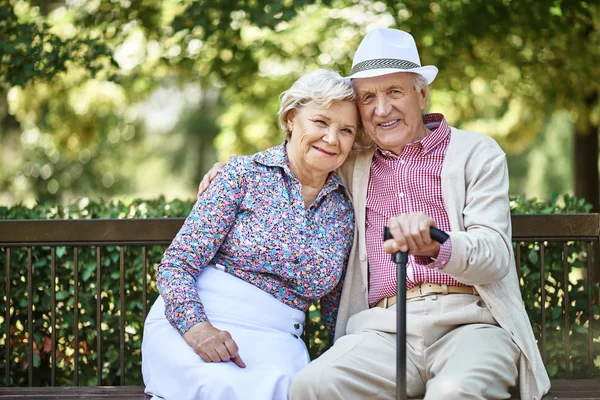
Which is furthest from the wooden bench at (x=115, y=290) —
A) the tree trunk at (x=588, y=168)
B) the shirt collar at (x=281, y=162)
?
the tree trunk at (x=588, y=168)

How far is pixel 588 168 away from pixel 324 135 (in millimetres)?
5692

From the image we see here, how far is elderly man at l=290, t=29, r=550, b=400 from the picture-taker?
8.67 ft

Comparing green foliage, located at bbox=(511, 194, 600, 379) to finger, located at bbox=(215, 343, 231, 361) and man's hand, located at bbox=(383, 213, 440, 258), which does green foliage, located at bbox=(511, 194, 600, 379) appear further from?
finger, located at bbox=(215, 343, 231, 361)

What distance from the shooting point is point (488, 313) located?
292 cm

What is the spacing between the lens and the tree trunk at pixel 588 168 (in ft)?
25.6

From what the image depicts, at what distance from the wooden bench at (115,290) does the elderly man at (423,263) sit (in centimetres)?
64

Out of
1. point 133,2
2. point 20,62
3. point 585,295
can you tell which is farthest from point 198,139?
point 585,295

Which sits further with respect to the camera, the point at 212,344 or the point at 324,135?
the point at 324,135

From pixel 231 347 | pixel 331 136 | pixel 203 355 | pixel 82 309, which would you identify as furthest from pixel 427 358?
pixel 82 309

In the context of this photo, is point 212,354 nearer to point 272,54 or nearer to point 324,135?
point 324,135

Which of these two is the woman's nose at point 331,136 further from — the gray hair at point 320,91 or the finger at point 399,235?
the finger at point 399,235

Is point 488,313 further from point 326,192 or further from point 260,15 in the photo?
point 260,15

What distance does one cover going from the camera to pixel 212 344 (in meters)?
2.78

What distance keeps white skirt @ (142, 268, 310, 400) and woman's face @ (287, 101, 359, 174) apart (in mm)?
594
